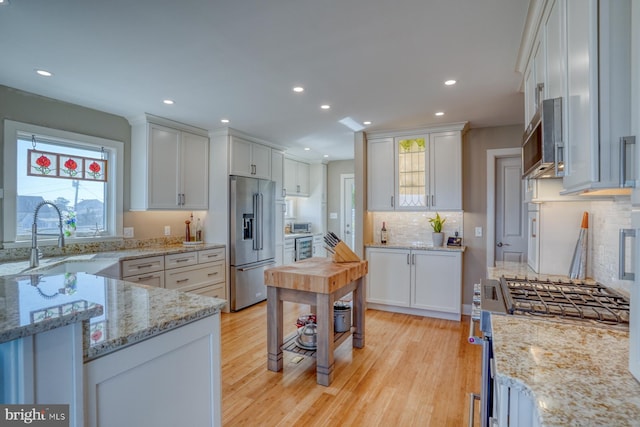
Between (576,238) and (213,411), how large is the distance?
2.50 metres

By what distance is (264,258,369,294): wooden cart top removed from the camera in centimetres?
239

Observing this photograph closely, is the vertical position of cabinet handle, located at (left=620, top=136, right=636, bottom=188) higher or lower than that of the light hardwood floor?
higher

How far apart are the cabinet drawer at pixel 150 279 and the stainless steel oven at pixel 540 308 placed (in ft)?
10.2

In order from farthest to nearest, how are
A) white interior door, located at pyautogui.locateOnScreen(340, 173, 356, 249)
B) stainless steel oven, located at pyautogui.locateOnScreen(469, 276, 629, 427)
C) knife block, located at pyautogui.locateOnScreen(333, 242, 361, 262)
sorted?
white interior door, located at pyautogui.locateOnScreen(340, 173, 356, 249), knife block, located at pyautogui.locateOnScreen(333, 242, 361, 262), stainless steel oven, located at pyautogui.locateOnScreen(469, 276, 629, 427)

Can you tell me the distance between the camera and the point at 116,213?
11.9 feet

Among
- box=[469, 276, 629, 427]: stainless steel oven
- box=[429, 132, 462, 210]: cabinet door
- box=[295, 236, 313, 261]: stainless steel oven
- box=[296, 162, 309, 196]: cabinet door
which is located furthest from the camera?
box=[296, 162, 309, 196]: cabinet door

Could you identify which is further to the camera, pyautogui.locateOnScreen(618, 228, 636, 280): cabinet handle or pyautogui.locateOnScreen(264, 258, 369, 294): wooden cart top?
pyautogui.locateOnScreen(264, 258, 369, 294): wooden cart top

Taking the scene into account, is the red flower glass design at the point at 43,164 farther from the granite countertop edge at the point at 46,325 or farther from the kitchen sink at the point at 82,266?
the granite countertop edge at the point at 46,325

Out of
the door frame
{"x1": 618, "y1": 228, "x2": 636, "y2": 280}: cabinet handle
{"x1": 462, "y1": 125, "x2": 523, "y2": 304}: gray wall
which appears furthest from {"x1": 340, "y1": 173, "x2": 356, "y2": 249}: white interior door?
{"x1": 618, "y1": 228, "x2": 636, "y2": 280}: cabinet handle

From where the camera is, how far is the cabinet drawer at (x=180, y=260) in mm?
3545

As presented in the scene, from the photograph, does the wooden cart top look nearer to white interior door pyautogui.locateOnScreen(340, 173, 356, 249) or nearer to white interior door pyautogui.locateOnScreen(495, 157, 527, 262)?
white interior door pyautogui.locateOnScreen(495, 157, 527, 262)

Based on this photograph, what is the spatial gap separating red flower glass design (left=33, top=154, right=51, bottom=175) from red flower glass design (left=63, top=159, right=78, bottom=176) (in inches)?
5.9

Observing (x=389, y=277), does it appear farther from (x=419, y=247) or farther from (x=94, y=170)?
(x=94, y=170)

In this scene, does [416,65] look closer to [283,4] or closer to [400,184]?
[283,4]
